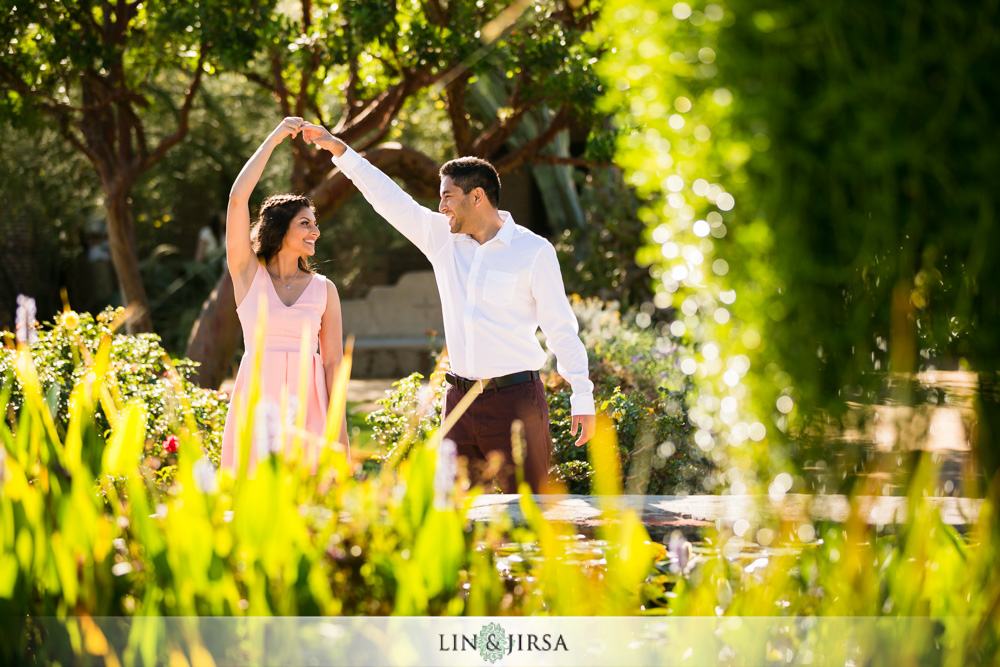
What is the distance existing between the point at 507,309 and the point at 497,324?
83 mm

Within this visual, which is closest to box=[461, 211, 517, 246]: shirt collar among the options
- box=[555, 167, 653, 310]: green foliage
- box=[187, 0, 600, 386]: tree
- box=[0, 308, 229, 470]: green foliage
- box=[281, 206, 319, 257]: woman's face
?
box=[281, 206, 319, 257]: woman's face

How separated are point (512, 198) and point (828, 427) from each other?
17221 millimetres

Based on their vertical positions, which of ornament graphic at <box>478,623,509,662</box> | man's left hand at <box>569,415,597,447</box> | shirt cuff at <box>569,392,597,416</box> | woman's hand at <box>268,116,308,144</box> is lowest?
ornament graphic at <box>478,623,509,662</box>

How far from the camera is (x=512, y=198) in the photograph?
18.7 metres

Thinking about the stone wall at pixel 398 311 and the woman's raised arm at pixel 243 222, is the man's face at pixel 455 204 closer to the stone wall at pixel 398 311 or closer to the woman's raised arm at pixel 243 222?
the woman's raised arm at pixel 243 222

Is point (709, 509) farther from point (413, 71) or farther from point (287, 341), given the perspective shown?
point (413, 71)

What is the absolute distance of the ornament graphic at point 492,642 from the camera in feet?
5.79

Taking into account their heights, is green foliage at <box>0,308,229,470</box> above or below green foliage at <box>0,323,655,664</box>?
above

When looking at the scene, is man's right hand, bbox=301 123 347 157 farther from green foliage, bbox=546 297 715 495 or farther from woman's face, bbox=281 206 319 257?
green foliage, bbox=546 297 715 495

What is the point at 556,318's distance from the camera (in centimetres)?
362

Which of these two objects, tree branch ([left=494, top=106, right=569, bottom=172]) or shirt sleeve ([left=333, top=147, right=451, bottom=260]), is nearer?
shirt sleeve ([left=333, top=147, right=451, bottom=260])

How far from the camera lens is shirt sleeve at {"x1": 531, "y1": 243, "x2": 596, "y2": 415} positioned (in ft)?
11.8

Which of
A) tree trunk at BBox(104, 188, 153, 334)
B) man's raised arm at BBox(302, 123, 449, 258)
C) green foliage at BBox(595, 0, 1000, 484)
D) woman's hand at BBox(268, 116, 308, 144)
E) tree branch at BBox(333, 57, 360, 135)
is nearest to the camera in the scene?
green foliage at BBox(595, 0, 1000, 484)

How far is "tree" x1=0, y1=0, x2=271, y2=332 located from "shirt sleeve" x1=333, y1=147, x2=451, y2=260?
384cm
